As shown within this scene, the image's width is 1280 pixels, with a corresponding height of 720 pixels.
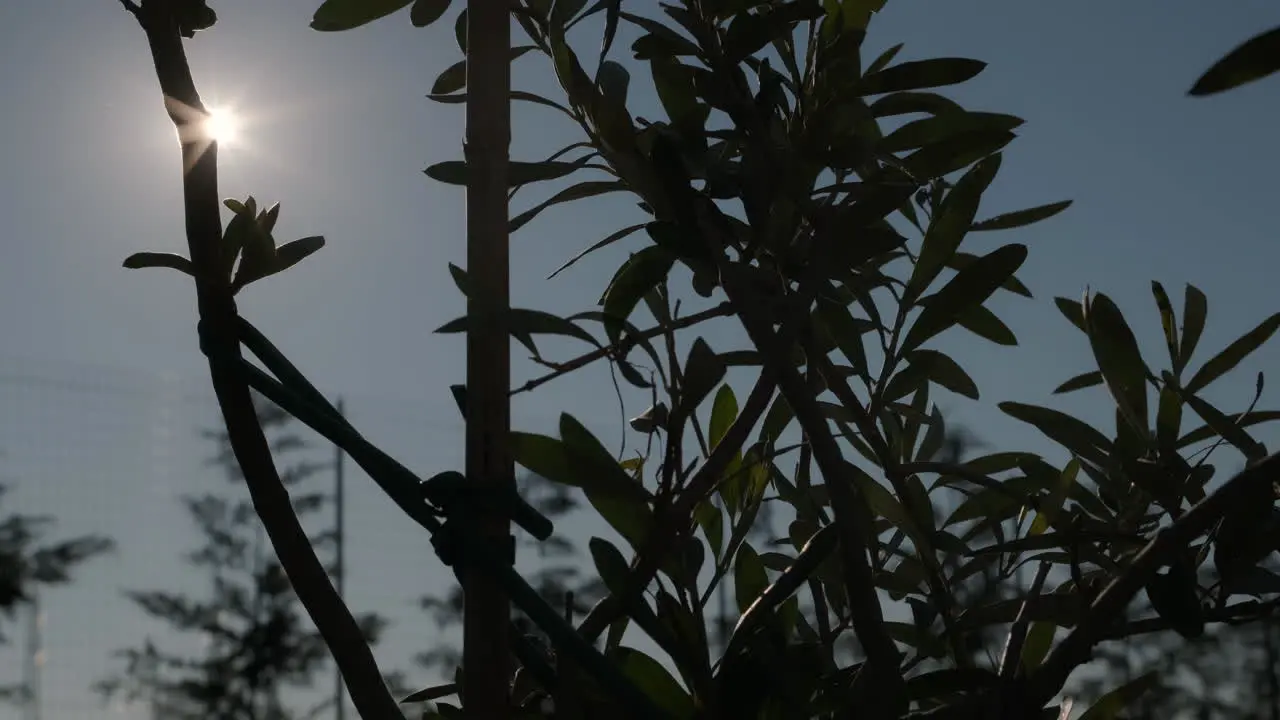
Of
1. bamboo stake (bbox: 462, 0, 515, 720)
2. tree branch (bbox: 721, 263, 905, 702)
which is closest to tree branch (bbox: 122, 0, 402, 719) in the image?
bamboo stake (bbox: 462, 0, 515, 720)

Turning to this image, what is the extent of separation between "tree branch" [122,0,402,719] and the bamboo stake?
0.04m

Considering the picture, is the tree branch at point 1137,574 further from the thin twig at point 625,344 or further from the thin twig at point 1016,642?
the thin twig at point 625,344

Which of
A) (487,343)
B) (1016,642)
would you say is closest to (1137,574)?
(1016,642)

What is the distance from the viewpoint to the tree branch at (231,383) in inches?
18.5

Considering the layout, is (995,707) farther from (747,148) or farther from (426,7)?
(426,7)

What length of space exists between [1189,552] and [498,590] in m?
0.28

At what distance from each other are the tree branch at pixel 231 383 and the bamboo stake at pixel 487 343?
37 millimetres

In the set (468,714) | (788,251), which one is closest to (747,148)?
(788,251)

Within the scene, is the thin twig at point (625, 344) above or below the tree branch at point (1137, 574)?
above

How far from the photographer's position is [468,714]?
0.48 m

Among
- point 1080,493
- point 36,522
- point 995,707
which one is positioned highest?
point 36,522

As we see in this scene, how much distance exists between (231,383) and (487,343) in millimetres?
98

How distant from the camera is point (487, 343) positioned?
0.49 meters

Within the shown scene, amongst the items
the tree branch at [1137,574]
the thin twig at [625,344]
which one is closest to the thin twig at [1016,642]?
the tree branch at [1137,574]
